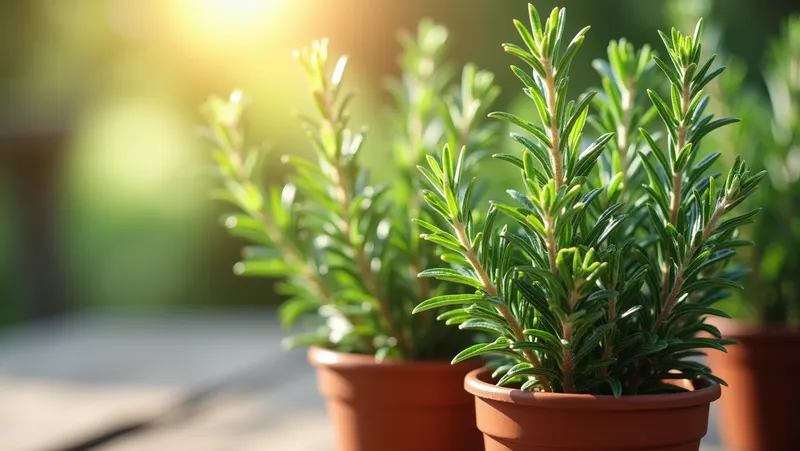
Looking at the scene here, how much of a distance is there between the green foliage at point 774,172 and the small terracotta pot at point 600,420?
21.7 inches

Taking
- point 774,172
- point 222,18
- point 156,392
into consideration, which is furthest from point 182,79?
point 774,172

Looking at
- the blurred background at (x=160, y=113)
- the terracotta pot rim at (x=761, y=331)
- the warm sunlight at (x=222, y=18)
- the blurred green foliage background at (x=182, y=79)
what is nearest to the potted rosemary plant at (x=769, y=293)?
the terracotta pot rim at (x=761, y=331)

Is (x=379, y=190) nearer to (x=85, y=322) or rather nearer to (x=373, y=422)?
(x=373, y=422)

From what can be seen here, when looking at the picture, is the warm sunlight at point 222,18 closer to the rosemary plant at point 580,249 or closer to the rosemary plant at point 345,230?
the rosemary plant at point 345,230

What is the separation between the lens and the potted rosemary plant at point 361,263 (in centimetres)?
88

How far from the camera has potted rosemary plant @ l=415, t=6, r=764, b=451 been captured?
0.64m

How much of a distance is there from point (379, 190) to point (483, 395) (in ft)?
0.96

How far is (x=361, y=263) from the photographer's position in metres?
0.94

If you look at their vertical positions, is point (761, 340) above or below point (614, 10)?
below

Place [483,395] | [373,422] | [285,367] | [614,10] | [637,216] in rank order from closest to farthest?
[483,395] → [637,216] → [373,422] → [285,367] → [614,10]

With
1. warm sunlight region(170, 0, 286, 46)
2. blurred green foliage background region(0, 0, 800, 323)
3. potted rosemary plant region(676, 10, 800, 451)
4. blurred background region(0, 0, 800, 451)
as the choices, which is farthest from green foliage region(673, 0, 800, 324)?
warm sunlight region(170, 0, 286, 46)

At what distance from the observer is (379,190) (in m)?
0.90

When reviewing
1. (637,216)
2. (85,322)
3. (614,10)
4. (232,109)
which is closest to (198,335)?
(85,322)

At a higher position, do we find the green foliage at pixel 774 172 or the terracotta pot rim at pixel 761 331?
the green foliage at pixel 774 172
